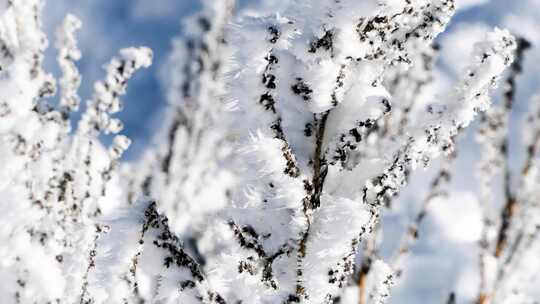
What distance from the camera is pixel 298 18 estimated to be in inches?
92.6

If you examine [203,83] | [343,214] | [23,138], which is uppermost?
[203,83]

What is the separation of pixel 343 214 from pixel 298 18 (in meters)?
0.75

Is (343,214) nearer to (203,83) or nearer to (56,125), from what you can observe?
Result: (203,83)

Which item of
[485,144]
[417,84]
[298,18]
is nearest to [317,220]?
[298,18]

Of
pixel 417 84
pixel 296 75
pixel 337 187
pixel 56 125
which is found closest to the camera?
pixel 296 75

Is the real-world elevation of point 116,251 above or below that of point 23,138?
below

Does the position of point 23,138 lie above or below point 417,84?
below

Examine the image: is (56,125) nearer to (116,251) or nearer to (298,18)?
(116,251)

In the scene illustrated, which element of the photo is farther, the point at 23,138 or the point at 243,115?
the point at 23,138

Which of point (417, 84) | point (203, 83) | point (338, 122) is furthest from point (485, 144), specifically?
point (338, 122)

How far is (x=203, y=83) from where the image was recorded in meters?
5.05

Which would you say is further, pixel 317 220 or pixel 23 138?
pixel 23 138

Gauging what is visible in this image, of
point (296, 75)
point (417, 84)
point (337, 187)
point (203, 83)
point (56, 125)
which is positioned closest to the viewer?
point (296, 75)

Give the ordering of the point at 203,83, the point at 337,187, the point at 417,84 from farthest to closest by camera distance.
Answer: the point at 417,84
the point at 203,83
the point at 337,187
